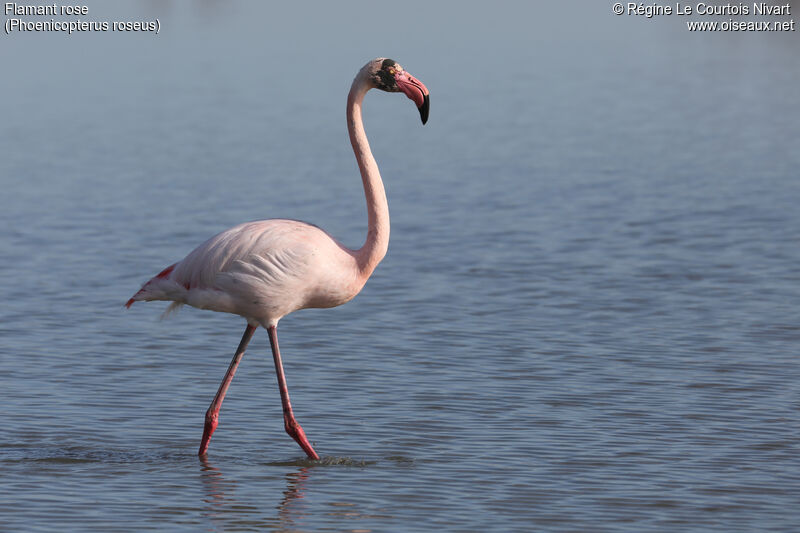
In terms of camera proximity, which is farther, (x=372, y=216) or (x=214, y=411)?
(x=214, y=411)

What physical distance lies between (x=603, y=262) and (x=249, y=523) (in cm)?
856

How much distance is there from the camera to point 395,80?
28.2ft

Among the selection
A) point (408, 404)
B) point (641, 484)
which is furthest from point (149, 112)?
point (641, 484)

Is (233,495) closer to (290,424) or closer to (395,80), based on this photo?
(290,424)

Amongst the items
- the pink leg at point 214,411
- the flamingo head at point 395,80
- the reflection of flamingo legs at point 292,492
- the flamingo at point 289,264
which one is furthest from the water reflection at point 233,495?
the flamingo head at point 395,80

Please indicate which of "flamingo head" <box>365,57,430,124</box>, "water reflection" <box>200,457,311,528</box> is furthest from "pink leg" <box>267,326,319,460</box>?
"flamingo head" <box>365,57,430,124</box>

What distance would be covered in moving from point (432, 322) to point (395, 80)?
4622 mm

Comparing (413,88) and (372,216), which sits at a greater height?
(413,88)

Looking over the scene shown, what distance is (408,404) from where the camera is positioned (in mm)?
10141

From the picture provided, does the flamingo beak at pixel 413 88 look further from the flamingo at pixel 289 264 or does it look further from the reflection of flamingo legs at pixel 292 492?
the reflection of flamingo legs at pixel 292 492

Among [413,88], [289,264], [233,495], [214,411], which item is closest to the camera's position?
[233,495]

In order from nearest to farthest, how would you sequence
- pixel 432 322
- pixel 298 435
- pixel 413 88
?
1. pixel 413 88
2. pixel 298 435
3. pixel 432 322

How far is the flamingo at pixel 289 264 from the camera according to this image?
8.43 meters

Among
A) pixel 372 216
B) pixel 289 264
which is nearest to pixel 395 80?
pixel 372 216
